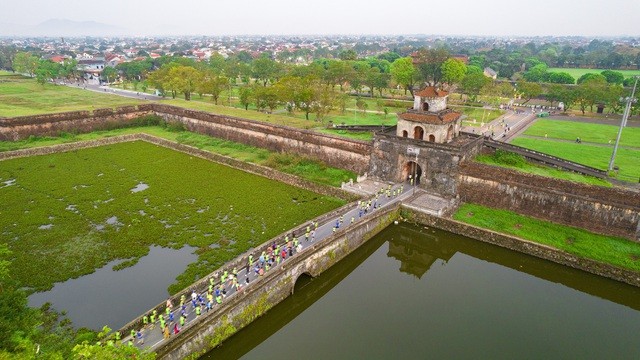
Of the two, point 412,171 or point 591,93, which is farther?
point 591,93

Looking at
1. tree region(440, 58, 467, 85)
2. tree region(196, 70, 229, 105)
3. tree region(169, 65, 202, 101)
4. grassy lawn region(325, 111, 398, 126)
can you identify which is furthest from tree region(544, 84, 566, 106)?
tree region(169, 65, 202, 101)

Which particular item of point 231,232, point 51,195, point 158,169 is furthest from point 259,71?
point 231,232

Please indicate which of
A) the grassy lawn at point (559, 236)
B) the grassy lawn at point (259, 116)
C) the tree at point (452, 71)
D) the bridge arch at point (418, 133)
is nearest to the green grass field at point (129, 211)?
the bridge arch at point (418, 133)

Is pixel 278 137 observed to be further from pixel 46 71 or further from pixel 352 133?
pixel 46 71

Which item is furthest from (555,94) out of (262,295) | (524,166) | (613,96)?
(262,295)

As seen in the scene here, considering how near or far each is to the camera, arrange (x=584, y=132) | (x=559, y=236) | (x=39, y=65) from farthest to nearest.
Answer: (x=39, y=65) < (x=584, y=132) < (x=559, y=236)

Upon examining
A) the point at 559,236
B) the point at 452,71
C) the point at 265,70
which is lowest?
the point at 559,236

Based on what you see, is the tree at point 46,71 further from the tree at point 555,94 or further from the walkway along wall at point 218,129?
the tree at point 555,94
